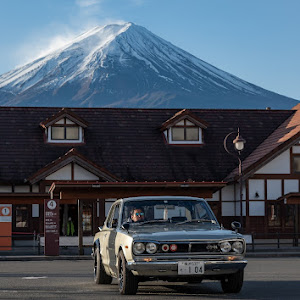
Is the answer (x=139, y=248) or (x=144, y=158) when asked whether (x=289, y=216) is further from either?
(x=139, y=248)

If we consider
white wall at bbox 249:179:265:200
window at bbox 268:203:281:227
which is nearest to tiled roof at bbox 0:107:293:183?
white wall at bbox 249:179:265:200

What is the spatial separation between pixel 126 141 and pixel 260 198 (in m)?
8.14

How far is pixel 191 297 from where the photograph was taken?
1287 centimetres

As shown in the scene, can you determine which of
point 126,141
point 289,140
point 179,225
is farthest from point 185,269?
point 126,141

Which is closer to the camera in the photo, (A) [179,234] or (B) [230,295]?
(A) [179,234]

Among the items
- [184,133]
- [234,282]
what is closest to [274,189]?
[184,133]

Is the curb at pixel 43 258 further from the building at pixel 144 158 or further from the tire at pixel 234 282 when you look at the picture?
the tire at pixel 234 282

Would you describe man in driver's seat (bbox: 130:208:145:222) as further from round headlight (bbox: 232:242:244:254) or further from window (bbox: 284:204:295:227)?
window (bbox: 284:204:295:227)

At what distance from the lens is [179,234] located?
42.5ft

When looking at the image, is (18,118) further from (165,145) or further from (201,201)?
(201,201)

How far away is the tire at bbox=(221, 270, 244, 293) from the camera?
1321 cm

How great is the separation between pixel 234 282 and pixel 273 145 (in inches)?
1242

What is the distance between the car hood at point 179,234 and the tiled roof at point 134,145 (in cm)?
2913

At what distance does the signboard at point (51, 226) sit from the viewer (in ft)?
101
